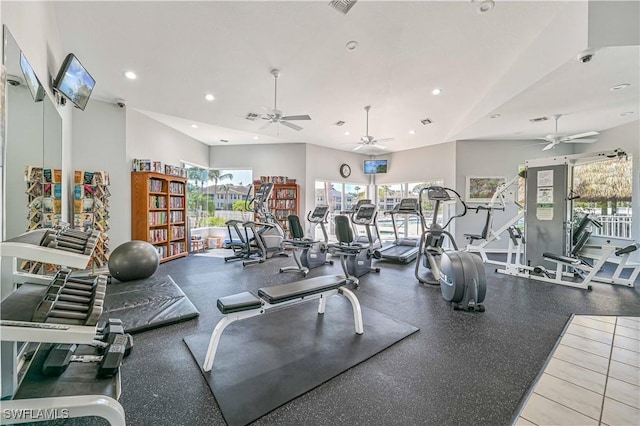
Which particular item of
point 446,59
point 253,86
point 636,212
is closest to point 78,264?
point 253,86

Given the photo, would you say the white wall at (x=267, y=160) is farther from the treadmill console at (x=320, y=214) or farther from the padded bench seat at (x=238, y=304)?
the padded bench seat at (x=238, y=304)

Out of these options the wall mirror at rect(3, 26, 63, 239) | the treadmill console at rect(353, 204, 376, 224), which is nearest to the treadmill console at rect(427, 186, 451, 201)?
the treadmill console at rect(353, 204, 376, 224)

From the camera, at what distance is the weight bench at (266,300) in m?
2.07

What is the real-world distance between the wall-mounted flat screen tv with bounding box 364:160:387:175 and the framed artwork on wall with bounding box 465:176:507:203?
8.89ft

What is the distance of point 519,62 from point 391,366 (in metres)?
4.21

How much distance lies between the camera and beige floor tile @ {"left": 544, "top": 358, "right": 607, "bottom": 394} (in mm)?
1968

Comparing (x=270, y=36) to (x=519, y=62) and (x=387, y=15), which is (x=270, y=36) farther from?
(x=519, y=62)

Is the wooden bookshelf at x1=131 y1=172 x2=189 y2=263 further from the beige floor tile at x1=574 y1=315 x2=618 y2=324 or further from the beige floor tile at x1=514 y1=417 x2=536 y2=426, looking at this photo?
the beige floor tile at x1=574 y1=315 x2=618 y2=324

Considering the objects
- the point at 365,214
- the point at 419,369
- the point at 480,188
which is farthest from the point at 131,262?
the point at 480,188

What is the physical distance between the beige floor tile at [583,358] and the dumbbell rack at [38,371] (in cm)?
331

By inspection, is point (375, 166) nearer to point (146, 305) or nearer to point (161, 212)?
point (161, 212)

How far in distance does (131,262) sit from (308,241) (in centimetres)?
299

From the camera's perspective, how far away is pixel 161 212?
19.9ft

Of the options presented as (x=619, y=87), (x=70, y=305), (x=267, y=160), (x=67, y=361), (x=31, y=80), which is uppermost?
(x=619, y=87)
